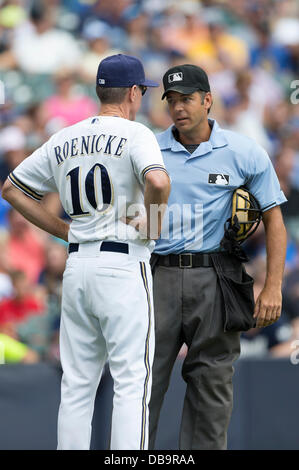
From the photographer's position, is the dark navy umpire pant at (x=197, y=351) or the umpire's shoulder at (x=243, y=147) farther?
the umpire's shoulder at (x=243, y=147)

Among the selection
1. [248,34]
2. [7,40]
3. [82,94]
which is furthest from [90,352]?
[248,34]

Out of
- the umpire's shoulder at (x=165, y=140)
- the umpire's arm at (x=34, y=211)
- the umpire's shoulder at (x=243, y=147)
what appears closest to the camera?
the umpire's arm at (x=34, y=211)

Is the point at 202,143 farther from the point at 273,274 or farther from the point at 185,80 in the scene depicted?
the point at 273,274

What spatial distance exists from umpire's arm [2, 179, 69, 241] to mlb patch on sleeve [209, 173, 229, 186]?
80cm

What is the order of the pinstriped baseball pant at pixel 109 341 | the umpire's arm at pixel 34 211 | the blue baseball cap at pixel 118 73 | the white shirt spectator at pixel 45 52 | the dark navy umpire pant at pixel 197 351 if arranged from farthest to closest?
the white shirt spectator at pixel 45 52 → the dark navy umpire pant at pixel 197 351 → the umpire's arm at pixel 34 211 → the blue baseball cap at pixel 118 73 → the pinstriped baseball pant at pixel 109 341

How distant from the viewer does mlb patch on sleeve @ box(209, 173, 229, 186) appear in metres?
4.16

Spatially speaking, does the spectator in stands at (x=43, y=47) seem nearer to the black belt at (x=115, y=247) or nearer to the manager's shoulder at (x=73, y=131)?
the manager's shoulder at (x=73, y=131)

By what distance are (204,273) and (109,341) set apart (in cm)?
80

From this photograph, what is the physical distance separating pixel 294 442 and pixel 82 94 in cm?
448

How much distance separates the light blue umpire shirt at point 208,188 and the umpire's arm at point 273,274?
10 cm

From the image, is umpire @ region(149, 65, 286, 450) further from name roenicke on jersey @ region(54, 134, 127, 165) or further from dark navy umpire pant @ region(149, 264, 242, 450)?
name roenicke on jersey @ region(54, 134, 127, 165)

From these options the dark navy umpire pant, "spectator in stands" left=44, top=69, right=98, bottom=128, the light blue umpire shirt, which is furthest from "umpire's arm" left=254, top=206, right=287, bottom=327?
"spectator in stands" left=44, top=69, right=98, bottom=128

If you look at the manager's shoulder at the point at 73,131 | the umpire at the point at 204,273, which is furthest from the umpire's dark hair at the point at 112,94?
the umpire at the point at 204,273

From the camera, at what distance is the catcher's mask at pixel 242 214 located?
13.6 ft
